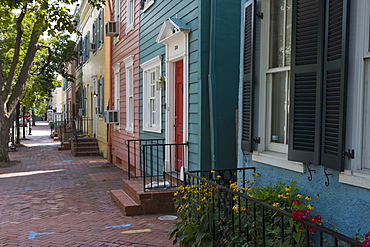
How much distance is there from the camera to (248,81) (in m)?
4.91

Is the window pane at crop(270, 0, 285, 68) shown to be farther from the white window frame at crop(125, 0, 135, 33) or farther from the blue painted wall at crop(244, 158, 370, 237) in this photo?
the white window frame at crop(125, 0, 135, 33)

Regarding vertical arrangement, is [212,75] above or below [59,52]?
below

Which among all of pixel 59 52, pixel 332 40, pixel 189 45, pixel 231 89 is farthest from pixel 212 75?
pixel 59 52

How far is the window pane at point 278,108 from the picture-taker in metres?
4.48

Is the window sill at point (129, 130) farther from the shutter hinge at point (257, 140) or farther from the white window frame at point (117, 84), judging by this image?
the shutter hinge at point (257, 140)

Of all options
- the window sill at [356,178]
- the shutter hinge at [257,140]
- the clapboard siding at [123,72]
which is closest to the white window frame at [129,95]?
the clapboard siding at [123,72]

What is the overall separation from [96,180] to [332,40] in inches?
363

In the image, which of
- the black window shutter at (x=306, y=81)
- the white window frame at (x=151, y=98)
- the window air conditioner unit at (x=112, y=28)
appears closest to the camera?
the black window shutter at (x=306, y=81)

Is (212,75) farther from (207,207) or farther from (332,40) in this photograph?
(332,40)

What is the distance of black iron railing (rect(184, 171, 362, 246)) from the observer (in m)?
3.33

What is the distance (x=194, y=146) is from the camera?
714cm

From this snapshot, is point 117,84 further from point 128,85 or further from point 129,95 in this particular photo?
point 129,95

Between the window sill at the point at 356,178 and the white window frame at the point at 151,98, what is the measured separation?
20.0 feet

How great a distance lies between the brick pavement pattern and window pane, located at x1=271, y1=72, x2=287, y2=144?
2.13 metres
